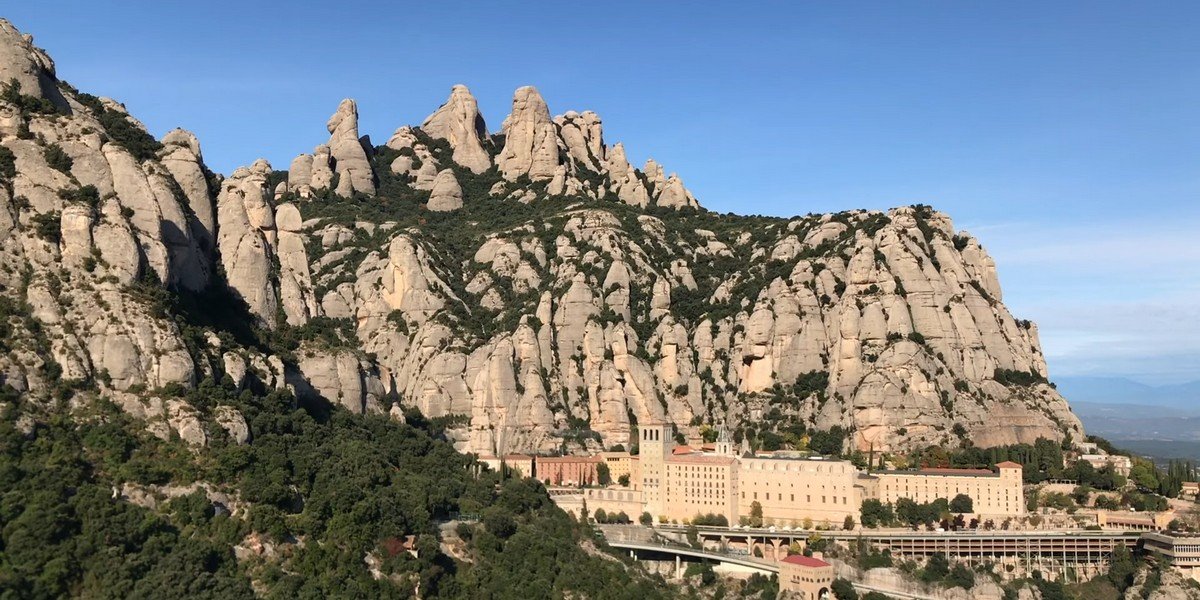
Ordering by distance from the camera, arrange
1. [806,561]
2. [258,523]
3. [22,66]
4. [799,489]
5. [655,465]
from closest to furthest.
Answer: [258,523], [806,561], [22,66], [799,489], [655,465]

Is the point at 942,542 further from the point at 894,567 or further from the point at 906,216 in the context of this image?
the point at 906,216

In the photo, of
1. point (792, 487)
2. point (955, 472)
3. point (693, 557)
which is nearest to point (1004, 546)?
point (955, 472)

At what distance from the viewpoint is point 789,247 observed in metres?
167

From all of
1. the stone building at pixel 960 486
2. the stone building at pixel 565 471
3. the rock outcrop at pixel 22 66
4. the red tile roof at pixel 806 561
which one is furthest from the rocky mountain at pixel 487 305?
the red tile roof at pixel 806 561

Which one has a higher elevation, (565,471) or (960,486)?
(565,471)

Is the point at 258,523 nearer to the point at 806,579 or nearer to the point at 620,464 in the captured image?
the point at 806,579

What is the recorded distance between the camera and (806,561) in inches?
4186

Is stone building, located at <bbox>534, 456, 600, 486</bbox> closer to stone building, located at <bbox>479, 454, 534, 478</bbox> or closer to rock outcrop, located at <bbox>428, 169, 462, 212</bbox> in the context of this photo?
stone building, located at <bbox>479, 454, 534, 478</bbox>

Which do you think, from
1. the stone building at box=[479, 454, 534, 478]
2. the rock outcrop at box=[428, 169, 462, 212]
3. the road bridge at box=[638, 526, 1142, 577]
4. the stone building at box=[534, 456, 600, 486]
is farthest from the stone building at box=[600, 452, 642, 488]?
the rock outcrop at box=[428, 169, 462, 212]

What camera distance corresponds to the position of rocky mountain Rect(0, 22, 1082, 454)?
101m

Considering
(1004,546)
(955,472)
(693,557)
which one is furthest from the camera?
(955,472)

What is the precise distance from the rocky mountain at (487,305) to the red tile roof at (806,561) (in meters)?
31.4

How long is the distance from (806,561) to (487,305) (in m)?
69.5

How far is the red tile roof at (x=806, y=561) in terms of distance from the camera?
105 meters
